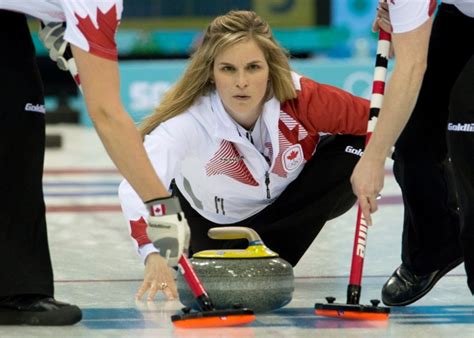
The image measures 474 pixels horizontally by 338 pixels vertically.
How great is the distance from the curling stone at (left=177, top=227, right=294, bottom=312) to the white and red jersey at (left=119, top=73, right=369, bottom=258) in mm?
371

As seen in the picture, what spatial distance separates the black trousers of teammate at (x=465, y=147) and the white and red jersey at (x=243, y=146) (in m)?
0.71

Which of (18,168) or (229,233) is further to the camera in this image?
(229,233)

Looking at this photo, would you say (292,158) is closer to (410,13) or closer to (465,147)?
(465,147)

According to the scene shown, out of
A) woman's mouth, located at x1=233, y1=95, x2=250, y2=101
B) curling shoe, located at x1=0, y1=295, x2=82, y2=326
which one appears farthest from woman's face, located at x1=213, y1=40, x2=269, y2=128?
curling shoe, located at x1=0, y1=295, x2=82, y2=326

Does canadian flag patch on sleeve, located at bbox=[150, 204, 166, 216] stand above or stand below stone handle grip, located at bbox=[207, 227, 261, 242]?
above

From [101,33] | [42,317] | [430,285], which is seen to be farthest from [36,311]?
[430,285]

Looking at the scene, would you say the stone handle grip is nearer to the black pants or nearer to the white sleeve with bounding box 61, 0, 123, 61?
the black pants

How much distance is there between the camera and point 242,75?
3844 mm

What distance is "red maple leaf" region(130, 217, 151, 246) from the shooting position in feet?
11.8

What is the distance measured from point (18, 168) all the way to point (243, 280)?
2.35 ft

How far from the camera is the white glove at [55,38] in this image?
335 cm

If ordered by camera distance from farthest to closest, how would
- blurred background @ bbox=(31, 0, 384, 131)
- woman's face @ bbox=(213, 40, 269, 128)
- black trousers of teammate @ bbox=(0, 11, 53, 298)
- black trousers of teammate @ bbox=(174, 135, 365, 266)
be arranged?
blurred background @ bbox=(31, 0, 384, 131) < black trousers of teammate @ bbox=(174, 135, 365, 266) < woman's face @ bbox=(213, 40, 269, 128) < black trousers of teammate @ bbox=(0, 11, 53, 298)

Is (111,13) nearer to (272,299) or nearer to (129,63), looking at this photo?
(272,299)

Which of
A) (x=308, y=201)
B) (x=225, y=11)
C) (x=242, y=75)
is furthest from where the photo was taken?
(x=225, y=11)
